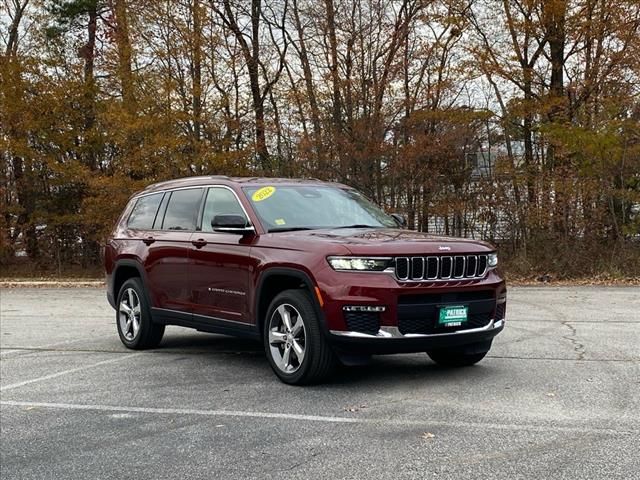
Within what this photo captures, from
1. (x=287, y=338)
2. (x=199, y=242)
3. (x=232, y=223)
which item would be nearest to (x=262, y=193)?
(x=232, y=223)

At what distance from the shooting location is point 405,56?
68.4 ft

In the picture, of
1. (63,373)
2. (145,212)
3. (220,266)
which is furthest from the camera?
(145,212)

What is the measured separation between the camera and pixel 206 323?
7199 millimetres

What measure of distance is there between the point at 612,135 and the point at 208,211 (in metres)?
13.5

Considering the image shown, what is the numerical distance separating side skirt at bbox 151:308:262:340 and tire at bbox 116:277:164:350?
0.22 metres

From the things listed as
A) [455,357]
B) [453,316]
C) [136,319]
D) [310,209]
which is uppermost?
[310,209]

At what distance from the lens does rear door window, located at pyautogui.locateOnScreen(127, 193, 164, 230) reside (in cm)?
850

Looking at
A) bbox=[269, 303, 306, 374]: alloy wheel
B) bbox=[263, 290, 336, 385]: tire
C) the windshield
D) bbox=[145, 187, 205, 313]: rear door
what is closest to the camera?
bbox=[263, 290, 336, 385]: tire

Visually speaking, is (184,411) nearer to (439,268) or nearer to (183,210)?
(439,268)

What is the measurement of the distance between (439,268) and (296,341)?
1.37 metres

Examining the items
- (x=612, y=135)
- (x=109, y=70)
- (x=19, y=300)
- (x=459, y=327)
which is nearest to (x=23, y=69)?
(x=109, y=70)

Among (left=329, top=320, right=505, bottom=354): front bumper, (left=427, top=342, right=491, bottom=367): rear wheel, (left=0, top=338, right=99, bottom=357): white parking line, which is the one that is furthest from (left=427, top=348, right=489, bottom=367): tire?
(left=0, top=338, right=99, bottom=357): white parking line

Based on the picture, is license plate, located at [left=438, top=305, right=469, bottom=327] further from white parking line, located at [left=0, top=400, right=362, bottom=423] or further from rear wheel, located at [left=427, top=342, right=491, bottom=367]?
white parking line, located at [left=0, top=400, right=362, bottom=423]

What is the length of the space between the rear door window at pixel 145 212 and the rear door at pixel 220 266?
1207 millimetres
